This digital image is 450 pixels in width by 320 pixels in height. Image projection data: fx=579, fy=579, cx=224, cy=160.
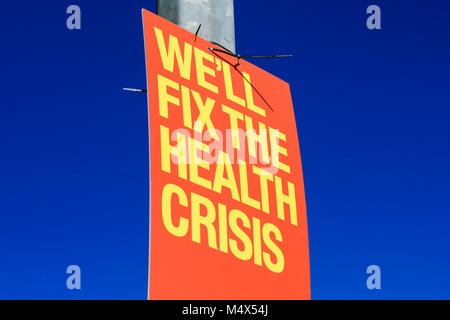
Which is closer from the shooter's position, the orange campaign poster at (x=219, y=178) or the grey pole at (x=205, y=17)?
the orange campaign poster at (x=219, y=178)

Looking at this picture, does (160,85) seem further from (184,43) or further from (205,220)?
(205,220)

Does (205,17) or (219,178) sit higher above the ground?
(205,17)

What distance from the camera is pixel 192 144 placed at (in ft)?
21.9

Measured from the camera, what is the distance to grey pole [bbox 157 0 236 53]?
784 centimetres

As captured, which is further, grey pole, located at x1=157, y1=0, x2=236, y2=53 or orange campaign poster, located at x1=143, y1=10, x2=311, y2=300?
grey pole, located at x1=157, y1=0, x2=236, y2=53

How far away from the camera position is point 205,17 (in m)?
7.96

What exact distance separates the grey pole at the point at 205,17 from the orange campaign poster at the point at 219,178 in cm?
44

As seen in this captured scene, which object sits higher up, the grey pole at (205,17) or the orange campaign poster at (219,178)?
the grey pole at (205,17)

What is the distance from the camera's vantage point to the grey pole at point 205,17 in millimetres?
7840

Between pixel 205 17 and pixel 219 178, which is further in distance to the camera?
pixel 205 17

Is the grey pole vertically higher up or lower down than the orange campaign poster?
higher up

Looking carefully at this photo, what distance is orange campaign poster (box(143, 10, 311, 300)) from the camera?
20.3 ft

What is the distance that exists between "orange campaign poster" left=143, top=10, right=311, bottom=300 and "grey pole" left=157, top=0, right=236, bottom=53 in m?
0.44

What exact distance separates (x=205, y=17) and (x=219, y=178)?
7.91 ft
